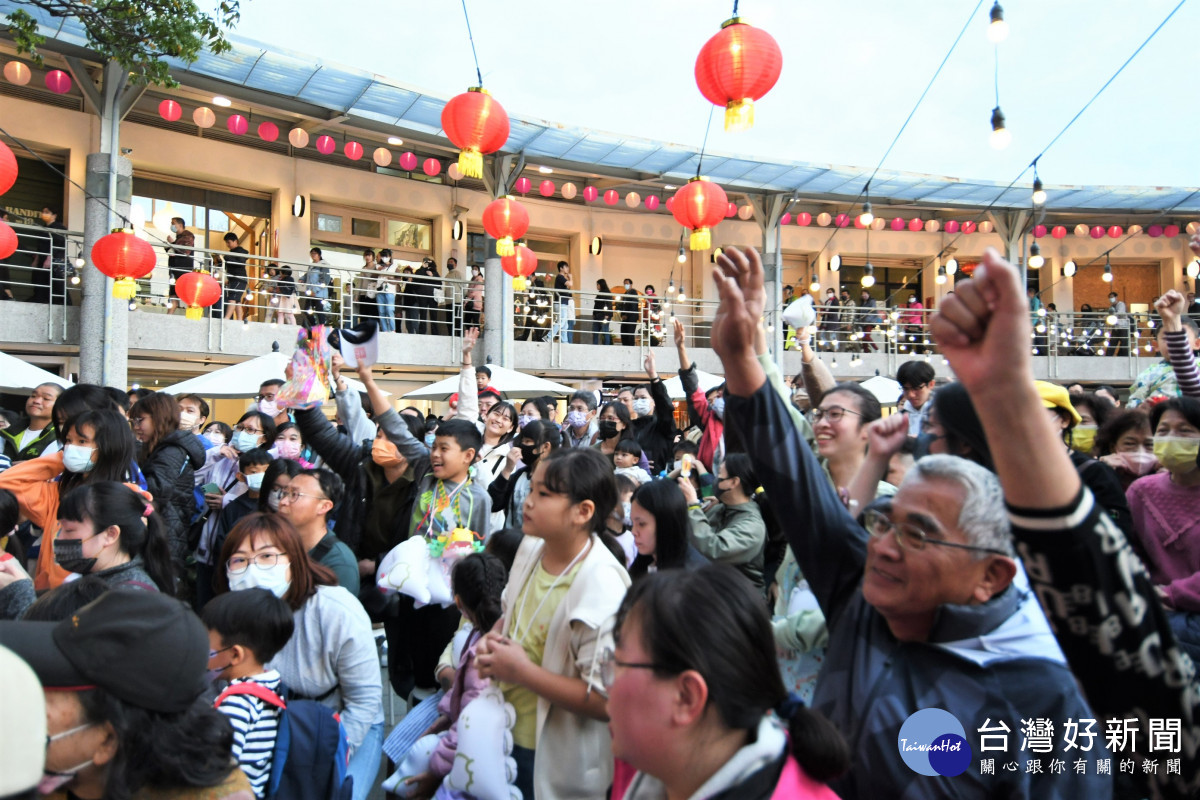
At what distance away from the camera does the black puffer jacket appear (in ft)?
12.3

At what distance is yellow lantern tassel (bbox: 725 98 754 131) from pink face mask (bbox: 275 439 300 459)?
11.9 feet

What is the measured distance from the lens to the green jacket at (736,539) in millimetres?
3297

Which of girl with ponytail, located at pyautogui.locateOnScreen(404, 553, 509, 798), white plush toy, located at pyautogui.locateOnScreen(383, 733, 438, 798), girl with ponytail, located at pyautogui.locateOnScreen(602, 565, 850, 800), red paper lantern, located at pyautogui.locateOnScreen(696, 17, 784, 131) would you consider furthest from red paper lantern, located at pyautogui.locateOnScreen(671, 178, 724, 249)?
girl with ponytail, located at pyautogui.locateOnScreen(602, 565, 850, 800)

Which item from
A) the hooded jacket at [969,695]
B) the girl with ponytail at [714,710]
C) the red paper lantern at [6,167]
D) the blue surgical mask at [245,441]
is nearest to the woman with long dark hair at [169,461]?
the blue surgical mask at [245,441]

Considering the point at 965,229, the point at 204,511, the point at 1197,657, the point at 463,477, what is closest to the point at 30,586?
the point at 463,477

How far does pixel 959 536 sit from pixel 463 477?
283 centimetres

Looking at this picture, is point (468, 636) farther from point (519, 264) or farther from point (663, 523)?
point (519, 264)

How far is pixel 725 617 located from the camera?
1190 millimetres

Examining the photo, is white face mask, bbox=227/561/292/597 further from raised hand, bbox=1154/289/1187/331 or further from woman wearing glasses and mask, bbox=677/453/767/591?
raised hand, bbox=1154/289/1187/331

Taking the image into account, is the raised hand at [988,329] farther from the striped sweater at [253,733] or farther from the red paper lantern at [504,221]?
the red paper lantern at [504,221]

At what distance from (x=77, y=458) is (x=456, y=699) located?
2.07m

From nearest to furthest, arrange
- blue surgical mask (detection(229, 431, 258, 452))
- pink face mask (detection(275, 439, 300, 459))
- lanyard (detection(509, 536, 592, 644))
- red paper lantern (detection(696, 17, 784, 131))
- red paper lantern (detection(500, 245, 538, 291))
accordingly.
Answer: lanyard (detection(509, 536, 592, 644))
pink face mask (detection(275, 439, 300, 459))
blue surgical mask (detection(229, 431, 258, 452))
red paper lantern (detection(696, 17, 784, 131))
red paper lantern (detection(500, 245, 538, 291))

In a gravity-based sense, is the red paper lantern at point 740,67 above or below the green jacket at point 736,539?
above

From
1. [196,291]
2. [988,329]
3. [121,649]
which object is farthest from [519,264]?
[988,329]
